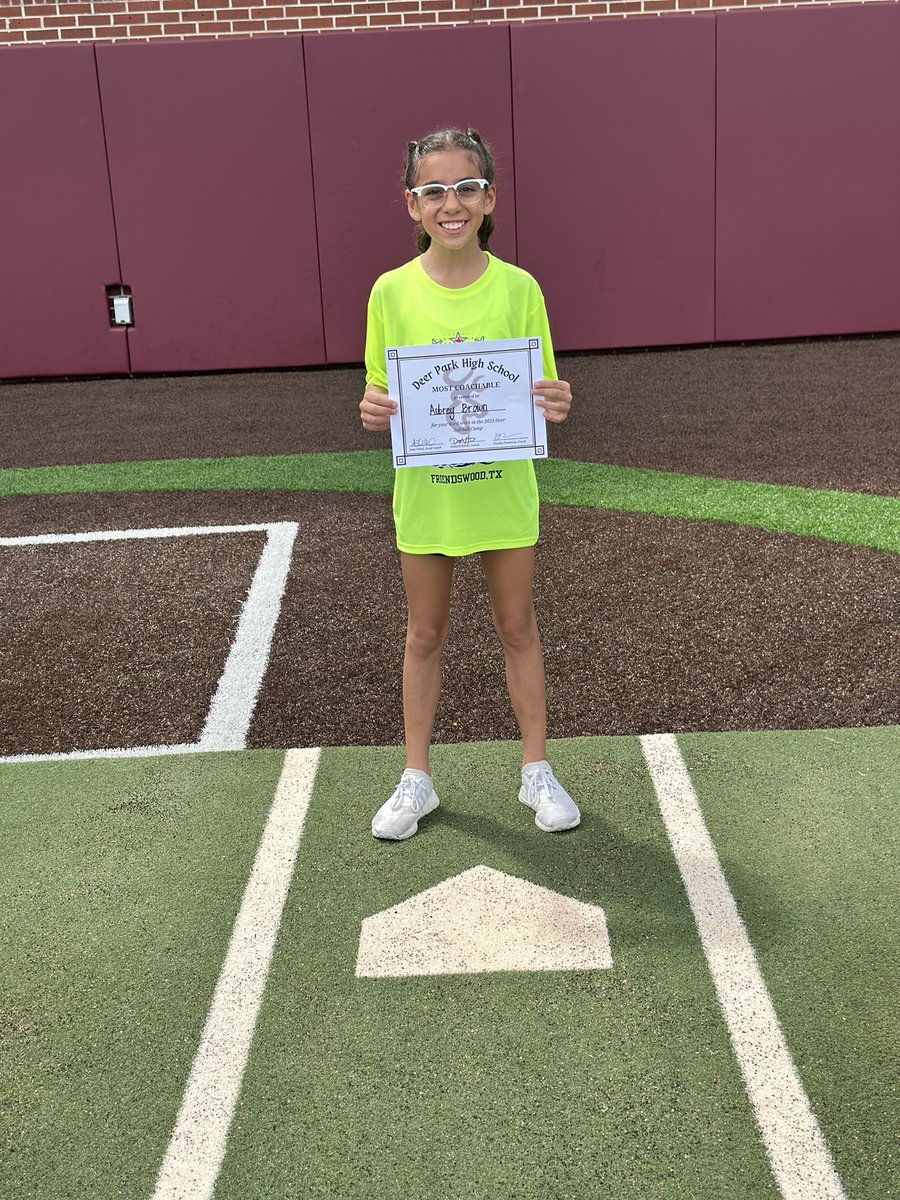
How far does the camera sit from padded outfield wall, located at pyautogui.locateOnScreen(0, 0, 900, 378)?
490 inches

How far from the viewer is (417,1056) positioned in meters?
2.40

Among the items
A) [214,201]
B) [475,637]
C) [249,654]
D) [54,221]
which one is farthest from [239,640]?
[54,221]

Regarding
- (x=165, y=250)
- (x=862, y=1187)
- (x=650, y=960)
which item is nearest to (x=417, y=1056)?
(x=650, y=960)

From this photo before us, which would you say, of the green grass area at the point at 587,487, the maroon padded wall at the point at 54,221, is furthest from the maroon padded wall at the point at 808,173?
the maroon padded wall at the point at 54,221

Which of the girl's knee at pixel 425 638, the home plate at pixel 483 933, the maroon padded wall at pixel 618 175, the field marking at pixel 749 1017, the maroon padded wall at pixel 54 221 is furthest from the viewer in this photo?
the maroon padded wall at pixel 618 175

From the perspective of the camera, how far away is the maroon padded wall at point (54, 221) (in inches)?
487

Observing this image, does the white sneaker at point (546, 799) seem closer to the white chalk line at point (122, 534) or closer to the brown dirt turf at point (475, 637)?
the brown dirt turf at point (475, 637)

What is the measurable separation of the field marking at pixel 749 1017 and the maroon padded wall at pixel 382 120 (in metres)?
10.2

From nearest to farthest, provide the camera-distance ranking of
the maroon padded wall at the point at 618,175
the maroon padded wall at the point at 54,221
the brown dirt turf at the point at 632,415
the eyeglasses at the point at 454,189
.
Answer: the eyeglasses at the point at 454,189 → the brown dirt turf at the point at 632,415 → the maroon padded wall at the point at 54,221 → the maroon padded wall at the point at 618,175

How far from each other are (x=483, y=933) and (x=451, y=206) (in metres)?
1.87

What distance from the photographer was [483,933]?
286 cm

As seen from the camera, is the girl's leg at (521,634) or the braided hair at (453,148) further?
the girl's leg at (521,634)

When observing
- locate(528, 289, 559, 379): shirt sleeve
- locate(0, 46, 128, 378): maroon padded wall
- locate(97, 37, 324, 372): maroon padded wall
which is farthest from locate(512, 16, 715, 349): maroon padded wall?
locate(528, 289, 559, 379): shirt sleeve

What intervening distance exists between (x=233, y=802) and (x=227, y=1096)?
1.36 metres
